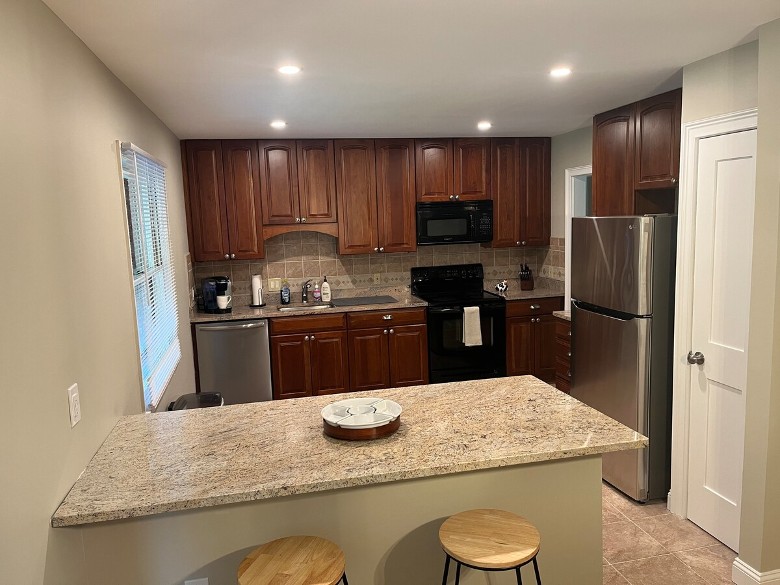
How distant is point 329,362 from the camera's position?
4.74 meters

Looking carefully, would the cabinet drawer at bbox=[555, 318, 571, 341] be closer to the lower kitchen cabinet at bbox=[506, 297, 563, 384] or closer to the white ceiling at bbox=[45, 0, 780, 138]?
the lower kitchen cabinet at bbox=[506, 297, 563, 384]

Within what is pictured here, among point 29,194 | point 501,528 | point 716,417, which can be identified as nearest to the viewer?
point 29,194

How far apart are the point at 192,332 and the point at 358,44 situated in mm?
2952

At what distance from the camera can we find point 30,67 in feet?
5.15

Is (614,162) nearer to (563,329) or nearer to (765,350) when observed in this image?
(563,329)

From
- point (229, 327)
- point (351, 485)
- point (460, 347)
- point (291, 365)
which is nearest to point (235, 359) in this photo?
point (229, 327)

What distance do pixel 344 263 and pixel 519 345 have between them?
1.76 metres

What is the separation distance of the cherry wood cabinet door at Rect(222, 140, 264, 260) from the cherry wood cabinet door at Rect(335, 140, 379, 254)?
0.70 metres

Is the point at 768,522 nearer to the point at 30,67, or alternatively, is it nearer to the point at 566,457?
the point at 566,457

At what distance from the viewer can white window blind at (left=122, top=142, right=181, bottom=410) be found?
8.92 ft

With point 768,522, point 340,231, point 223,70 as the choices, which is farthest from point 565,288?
point 223,70

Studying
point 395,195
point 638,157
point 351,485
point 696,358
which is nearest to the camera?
point 351,485

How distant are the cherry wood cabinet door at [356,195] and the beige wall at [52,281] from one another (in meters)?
2.58

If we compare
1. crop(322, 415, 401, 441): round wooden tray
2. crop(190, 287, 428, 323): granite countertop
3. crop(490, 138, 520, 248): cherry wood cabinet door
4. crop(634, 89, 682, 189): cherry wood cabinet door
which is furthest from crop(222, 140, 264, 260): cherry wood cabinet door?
crop(322, 415, 401, 441): round wooden tray
